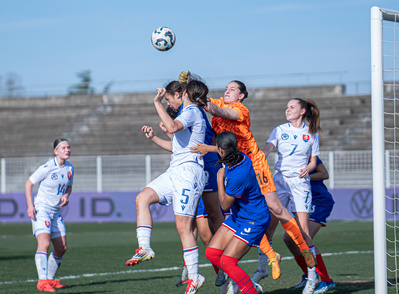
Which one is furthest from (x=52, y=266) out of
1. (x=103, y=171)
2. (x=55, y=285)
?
(x=103, y=171)

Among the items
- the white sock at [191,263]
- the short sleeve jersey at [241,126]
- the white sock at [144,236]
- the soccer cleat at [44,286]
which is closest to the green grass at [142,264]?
the soccer cleat at [44,286]

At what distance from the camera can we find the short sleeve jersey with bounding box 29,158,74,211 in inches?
356

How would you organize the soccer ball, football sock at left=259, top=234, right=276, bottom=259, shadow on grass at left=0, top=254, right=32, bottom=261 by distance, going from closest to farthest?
1. football sock at left=259, top=234, right=276, bottom=259
2. the soccer ball
3. shadow on grass at left=0, top=254, right=32, bottom=261

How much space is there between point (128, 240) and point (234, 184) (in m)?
10.1

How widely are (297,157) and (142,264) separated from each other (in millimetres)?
4591

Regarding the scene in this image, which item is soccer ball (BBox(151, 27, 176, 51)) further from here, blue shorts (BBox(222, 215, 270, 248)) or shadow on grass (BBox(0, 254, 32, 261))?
shadow on grass (BBox(0, 254, 32, 261))

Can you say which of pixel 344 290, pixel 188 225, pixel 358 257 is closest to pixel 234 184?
pixel 188 225

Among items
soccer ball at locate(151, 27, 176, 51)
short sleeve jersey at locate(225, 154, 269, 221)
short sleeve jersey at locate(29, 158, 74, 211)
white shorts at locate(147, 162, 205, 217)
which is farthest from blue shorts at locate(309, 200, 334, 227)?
short sleeve jersey at locate(29, 158, 74, 211)

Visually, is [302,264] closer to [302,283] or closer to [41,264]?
[302,283]

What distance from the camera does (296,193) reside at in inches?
306

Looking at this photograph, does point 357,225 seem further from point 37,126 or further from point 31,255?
point 37,126

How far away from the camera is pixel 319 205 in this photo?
827 cm

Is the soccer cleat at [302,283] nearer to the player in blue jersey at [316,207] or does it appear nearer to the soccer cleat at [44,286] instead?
the player in blue jersey at [316,207]

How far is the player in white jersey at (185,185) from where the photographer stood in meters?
6.68
